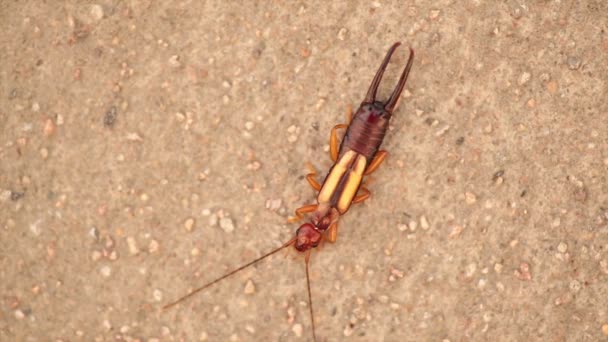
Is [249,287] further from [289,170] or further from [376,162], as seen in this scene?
[376,162]

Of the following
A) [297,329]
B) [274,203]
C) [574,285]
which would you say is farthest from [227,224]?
[574,285]

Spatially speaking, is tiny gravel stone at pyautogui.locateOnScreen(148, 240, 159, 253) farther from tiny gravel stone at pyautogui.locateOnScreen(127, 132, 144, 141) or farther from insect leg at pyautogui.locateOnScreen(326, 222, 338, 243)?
insect leg at pyautogui.locateOnScreen(326, 222, 338, 243)

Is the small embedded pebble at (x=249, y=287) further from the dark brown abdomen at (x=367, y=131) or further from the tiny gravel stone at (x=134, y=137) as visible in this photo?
the tiny gravel stone at (x=134, y=137)

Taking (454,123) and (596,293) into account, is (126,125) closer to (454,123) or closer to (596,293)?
(454,123)

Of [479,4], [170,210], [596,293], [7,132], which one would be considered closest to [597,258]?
[596,293]

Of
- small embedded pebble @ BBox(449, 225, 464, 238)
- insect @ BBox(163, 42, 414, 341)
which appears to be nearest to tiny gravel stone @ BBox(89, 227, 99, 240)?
insect @ BBox(163, 42, 414, 341)
